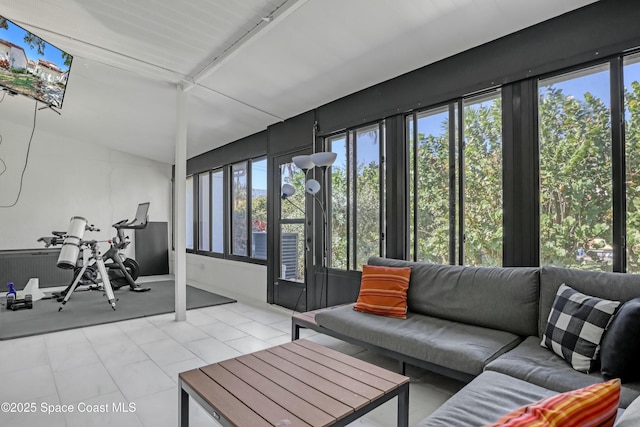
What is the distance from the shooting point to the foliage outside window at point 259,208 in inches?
222

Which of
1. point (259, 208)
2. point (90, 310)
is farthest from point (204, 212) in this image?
point (90, 310)

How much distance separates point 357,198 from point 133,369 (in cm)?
267

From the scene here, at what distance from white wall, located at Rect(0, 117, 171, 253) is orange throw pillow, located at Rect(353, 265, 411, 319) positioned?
21.9 feet

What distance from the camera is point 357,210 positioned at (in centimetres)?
394

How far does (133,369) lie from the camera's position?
2873mm

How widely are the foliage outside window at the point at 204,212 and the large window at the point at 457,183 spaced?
4968 millimetres

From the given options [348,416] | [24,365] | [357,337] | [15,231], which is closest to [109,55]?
[24,365]

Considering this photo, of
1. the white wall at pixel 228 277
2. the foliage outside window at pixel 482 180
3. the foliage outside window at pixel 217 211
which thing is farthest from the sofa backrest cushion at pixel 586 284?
the foliage outside window at pixel 217 211

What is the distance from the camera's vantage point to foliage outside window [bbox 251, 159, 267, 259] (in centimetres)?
564

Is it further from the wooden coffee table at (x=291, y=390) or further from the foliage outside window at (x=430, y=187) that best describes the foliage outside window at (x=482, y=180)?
the wooden coffee table at (x=291, y=390)

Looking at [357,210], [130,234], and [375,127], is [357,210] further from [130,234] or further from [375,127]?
[130,234]

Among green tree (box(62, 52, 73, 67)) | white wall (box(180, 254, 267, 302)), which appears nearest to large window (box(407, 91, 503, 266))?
white wall (box(180, 254, 267, 302))

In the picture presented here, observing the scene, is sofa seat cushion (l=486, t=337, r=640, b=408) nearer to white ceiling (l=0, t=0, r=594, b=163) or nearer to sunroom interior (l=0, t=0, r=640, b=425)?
sunroom interior (l=0, t=0, r=640, b=425)

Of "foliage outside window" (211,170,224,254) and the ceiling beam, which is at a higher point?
the ceiling beam
